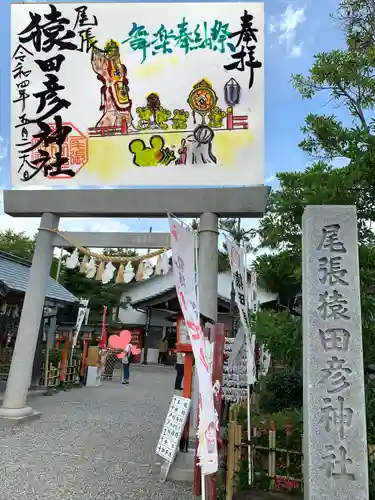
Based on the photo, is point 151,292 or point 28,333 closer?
point 28,333

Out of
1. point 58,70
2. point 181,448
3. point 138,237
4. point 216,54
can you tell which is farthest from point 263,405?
point 58,70

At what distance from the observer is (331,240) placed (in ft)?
12.8

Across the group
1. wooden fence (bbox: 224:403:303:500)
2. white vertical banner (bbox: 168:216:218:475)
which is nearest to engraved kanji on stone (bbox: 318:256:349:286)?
white vertical banner (bbox: 168:216:218:475)

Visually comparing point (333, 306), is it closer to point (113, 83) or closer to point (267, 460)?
point (267, 460)

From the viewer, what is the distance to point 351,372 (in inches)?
141

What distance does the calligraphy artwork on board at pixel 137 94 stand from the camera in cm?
777

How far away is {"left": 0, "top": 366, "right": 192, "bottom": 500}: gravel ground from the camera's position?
195 inches

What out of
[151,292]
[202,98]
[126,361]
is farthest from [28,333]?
[151,292]

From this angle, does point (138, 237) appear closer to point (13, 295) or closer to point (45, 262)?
point (45, 262)

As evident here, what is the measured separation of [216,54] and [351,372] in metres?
6.36

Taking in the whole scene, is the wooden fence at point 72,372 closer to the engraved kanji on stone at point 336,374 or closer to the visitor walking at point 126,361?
the visitor walking at point 126,361

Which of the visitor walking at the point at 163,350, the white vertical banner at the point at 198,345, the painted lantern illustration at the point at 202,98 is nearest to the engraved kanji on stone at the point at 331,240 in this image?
the white vertical banner at the point at 198,345

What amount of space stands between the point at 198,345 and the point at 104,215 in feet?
17.4

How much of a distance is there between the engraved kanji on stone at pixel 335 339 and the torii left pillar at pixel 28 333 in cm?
631
